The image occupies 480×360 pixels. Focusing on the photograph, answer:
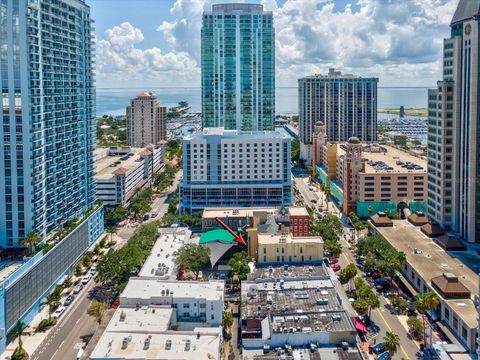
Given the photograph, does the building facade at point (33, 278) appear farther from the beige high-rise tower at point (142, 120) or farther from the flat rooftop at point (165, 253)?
the beige high-rise tower at point (142, 120)

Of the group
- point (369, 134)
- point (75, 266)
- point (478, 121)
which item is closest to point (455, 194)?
point (478, 121)

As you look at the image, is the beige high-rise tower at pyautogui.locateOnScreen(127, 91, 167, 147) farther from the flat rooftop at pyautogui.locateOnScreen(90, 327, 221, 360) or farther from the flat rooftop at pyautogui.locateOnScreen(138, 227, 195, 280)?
the flat rooftop at pyautogui.locateOnScreen(90, 327, 221, 360)

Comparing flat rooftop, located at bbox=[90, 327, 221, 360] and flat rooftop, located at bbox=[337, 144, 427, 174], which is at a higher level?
flat rooftop, located at bbox=[337, 144, 427, 174]

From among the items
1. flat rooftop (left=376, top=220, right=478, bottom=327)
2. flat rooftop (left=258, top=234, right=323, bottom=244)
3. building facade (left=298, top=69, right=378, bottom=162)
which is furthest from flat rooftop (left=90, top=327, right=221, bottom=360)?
building facade (left=298, top=69, right=378, bottom=162)

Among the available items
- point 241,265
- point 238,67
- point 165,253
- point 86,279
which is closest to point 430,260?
point 241,265

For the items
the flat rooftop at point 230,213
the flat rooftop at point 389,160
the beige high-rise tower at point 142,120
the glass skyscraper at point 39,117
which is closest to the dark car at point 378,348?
the flat rooftop at point 230,213

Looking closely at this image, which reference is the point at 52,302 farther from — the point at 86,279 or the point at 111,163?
the point at 111,163
